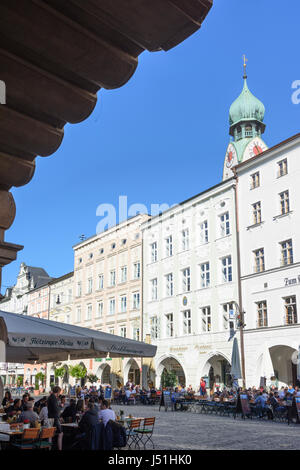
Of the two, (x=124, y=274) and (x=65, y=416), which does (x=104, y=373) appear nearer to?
(x=124, y=274)

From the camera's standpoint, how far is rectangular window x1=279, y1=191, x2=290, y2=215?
28.6 metres

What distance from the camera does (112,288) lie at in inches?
1741

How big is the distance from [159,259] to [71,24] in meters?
35.8

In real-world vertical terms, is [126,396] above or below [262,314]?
below

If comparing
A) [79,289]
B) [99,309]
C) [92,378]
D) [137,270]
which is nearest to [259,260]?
[137,270]

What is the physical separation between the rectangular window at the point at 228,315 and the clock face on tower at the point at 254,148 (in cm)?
2115

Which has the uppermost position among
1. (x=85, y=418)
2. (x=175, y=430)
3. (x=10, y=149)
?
(x=10, y=149)

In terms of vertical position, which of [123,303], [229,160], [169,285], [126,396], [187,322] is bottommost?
[126,396]

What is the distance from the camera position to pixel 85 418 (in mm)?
9172

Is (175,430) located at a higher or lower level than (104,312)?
lower

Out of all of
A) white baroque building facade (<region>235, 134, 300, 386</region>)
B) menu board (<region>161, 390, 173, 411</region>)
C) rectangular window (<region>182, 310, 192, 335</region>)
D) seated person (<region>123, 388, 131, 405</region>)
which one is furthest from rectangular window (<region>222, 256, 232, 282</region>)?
seated person (<region>123, 388, 131, 405</region>)

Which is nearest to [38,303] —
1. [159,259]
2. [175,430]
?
[159,259]

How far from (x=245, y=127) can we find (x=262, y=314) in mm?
27999
